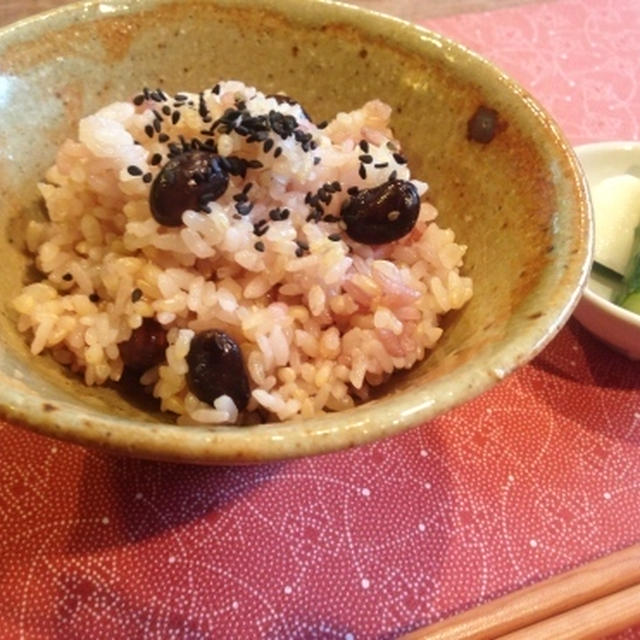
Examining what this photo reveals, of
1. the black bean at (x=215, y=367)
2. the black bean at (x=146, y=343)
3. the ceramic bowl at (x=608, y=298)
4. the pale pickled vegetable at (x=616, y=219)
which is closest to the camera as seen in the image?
the black bean at (x=215, y=367)

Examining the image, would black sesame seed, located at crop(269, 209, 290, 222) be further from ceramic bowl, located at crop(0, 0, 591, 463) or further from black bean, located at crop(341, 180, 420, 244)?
ceramic bowl, located at crop(0, 0, 591, 463)

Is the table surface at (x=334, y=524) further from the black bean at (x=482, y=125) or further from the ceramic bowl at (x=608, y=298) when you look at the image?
the black bean at (x=482, y=125)

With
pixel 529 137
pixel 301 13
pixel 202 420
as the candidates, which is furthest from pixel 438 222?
pixel 202 420

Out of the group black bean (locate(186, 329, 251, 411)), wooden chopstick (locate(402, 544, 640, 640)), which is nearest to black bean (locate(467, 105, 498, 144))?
black bean (locate(186, 329, 251, 411))

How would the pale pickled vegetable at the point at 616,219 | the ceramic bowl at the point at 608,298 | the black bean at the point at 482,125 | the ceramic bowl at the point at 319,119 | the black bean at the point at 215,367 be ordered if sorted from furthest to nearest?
the pale pickled vegetable at the point at 616,219 < the ceramic bowl at the point at 608,298 < the black bean at the point at 482,125 < the black bean at the point at 215,367 < the ceramic bowl at the point at 319,119

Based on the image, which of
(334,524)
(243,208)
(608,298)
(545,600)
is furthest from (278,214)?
(608,298)

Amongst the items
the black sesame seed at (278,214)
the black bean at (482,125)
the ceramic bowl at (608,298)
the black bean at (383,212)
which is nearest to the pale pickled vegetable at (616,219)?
the ceramic bowl at (608,298)

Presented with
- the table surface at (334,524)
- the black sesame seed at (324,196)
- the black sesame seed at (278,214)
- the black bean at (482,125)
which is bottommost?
the table surface at (334,524)
